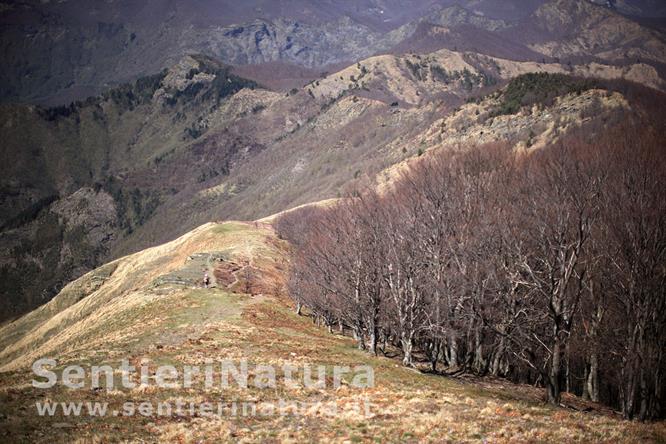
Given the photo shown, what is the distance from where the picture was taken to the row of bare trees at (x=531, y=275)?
2664 centimetres

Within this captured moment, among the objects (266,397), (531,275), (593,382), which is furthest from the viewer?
(593,382)

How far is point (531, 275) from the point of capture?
29797 mm

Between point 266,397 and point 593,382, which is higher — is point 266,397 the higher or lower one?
the higher one

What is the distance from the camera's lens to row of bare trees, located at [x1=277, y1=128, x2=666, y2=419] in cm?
2664

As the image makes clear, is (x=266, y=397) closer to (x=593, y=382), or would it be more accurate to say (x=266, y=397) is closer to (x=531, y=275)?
(x=531, y=275)

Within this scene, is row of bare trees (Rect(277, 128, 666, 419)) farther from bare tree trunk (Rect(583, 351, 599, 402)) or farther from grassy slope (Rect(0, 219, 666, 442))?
grassy slope (Rect(0, 219, 666, 442))

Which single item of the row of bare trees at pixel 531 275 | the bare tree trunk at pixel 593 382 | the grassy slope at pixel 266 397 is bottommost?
the bare tree trunk at pixel 593 382

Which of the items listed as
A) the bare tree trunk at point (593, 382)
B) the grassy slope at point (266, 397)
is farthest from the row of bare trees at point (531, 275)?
the grassy slope at point (266, 397)

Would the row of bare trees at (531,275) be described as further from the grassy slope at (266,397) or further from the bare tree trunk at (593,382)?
the grassy slope at (266,397)

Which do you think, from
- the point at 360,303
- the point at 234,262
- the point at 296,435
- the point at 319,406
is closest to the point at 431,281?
the point at 360,303

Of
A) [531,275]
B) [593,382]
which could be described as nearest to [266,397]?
[531,275]

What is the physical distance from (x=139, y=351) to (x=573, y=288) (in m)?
36.1

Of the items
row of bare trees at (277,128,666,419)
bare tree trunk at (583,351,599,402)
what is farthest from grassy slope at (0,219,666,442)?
bare tree trunk at (583,351,599,402)

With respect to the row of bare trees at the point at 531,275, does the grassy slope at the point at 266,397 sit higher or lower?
lower
